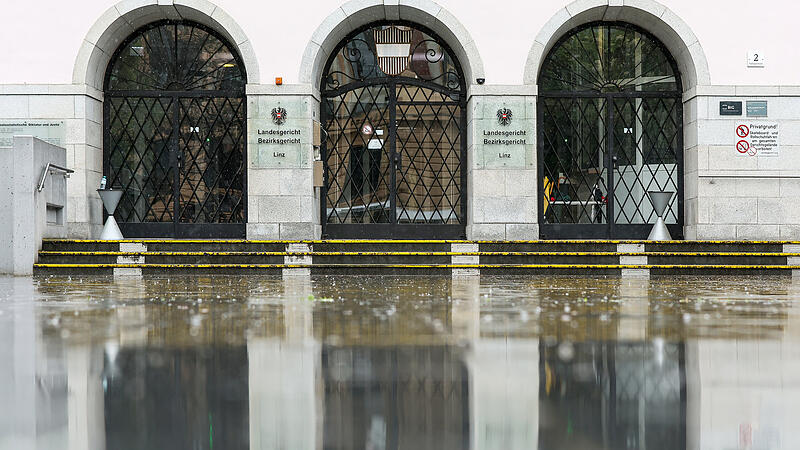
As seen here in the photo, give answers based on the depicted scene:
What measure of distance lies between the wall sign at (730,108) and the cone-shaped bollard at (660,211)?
183cm

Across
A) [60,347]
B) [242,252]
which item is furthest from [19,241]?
[60,347]

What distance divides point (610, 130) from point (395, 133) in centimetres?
437

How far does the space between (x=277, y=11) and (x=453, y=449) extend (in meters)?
14.9

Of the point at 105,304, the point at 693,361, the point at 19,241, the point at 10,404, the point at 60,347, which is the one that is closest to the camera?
the point at 10,404

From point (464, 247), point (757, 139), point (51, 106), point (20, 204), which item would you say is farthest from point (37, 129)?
point (757, 139)

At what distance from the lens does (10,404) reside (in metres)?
2.98

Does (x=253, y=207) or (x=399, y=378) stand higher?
(x=253, y=207)

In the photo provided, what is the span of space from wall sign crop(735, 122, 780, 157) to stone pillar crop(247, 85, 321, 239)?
26.9 feet

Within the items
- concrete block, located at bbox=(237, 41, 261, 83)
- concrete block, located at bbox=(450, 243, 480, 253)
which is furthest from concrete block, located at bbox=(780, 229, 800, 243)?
concrete block, located at bbox=(237, 41, 261, 83)

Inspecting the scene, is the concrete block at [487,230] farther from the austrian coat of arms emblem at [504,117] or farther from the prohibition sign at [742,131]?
the prohibition sign at [742,131]

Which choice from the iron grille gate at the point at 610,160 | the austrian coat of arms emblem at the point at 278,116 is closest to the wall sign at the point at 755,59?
the iron grille gate at the point at 610,160

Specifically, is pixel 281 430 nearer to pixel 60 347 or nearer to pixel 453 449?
pixel 453 449

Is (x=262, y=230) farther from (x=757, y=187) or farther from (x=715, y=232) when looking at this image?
(x=757, y=187)

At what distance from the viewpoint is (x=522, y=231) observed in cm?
1592
